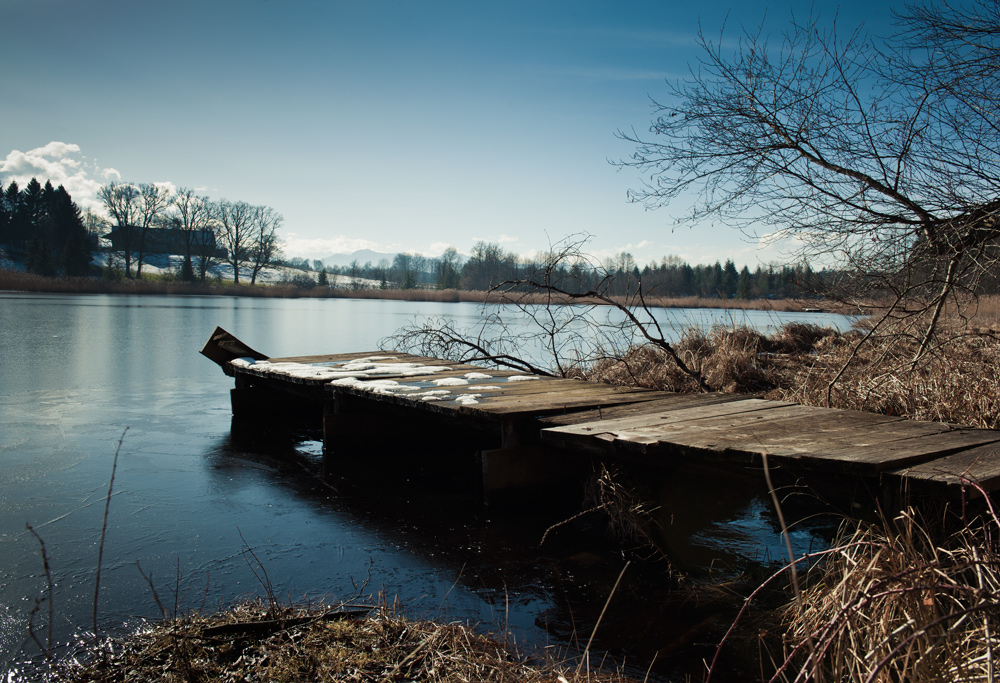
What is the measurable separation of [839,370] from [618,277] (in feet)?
27.4

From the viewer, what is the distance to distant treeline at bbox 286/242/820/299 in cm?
747

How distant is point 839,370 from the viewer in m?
6.91

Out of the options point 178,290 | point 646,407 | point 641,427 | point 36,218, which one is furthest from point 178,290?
point 641,427

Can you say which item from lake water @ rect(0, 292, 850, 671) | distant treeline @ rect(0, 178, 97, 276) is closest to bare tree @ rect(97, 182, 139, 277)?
distant treeline @ rect(0, 178, 97, 276)

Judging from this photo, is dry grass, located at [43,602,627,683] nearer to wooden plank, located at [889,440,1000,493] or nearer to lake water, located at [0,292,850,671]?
lake water, located at [0,292,850,671]

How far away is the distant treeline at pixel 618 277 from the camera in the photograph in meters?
7.47

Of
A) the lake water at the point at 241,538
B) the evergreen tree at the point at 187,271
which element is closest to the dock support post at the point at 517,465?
the lake water at the point at 241,538

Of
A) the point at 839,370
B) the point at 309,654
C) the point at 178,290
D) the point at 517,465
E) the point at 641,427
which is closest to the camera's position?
the point at 309,654

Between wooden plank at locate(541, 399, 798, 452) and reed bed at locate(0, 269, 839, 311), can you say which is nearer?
wooden plank at locate(541, 399, 798, 452)

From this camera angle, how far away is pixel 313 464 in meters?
6.00

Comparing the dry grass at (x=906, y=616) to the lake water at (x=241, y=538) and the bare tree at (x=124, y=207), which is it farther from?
the bare tree at (x=124, y=207)

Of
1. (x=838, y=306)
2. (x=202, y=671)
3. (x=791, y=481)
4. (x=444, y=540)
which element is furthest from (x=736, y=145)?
(x=202, y=671)

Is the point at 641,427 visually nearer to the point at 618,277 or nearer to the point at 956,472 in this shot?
the point at 956,472

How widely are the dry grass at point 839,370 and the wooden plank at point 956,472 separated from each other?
2409mm
